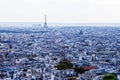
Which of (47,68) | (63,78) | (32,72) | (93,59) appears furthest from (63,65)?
(93,59)

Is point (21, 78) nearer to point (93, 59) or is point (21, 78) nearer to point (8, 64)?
point (8, 64)

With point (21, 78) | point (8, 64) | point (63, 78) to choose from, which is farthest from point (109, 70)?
point (8, 64)

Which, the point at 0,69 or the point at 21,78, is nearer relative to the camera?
the point at 21,78

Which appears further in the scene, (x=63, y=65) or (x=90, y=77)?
(x=63, y=65)

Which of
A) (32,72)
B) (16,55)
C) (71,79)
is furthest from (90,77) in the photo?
(16,55)

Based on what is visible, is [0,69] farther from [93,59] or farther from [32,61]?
[93,59]

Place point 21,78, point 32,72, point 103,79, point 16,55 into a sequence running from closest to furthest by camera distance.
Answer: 1. point 103,79
2. point 21,78
3. point 32,72
4. point 16,55

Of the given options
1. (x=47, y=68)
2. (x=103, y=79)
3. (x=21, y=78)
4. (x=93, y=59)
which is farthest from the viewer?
(x=93, y=59)

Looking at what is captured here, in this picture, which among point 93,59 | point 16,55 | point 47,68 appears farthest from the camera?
point 16,55

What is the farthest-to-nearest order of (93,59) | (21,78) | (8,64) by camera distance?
(93,59)
(8,64)
(21,78)
